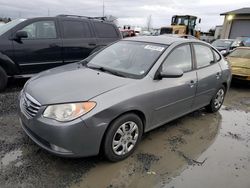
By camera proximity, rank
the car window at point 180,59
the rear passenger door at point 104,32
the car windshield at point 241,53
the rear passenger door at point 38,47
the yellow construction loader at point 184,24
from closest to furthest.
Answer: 1. the car window at point 180,59
2. the rear passenger door at point 38,47
3. the rear passenger door at point 104,32
4. the car windshield at point 241,53
5. the yellow construction loader at point 184,24

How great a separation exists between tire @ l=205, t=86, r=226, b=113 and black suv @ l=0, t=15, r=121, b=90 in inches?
137

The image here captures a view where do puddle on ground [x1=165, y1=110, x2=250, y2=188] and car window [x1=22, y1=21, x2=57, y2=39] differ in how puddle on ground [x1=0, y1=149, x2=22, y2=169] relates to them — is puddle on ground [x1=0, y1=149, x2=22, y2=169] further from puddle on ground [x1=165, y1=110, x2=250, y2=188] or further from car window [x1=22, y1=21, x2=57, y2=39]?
car window [x1=22, y1=21, x2=57, y2=39]

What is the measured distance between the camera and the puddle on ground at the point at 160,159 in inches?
114

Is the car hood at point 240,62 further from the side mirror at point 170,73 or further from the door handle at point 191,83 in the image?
the side mirror at point 170,73

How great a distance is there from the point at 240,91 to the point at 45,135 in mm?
6672

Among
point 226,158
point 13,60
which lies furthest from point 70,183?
point 13,60

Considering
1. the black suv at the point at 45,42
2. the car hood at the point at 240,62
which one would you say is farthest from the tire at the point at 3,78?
the car hood at the point at 240,62

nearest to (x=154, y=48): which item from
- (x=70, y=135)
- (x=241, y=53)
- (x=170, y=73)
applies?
(x=170, y=73)

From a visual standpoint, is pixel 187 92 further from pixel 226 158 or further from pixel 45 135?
pixel 45 135

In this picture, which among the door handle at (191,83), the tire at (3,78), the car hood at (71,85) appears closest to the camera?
the car hood at (71,85)

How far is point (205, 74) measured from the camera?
4512 mm

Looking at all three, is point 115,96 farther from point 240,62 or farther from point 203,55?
point 240,62

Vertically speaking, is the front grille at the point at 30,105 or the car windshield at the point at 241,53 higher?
the front grille at the point at 30,105

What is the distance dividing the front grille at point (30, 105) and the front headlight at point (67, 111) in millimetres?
172
